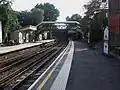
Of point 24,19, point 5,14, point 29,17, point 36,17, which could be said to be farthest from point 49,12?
point 5,14

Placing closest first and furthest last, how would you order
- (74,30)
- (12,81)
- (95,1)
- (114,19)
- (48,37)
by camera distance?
1. (12,81)
2. (114,19)
3. (95,1)
4. (74,30)
5. (48,37)

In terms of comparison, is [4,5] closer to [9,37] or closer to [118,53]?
[9,37]

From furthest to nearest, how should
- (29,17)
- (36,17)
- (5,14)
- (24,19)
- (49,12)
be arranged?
1. (49,12)
2. (24,19)
3. (36,17)
4. (29,17)
5. (5,14)

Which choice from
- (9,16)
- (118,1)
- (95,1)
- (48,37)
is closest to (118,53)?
(118,1)

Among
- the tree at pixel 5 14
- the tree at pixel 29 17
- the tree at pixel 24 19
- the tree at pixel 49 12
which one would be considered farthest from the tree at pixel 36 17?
the tree at pixel 5 14

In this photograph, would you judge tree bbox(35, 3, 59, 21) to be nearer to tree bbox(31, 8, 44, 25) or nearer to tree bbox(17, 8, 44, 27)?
tree bbox(31, 8, 44, 25)

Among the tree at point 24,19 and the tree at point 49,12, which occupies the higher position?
the tree at point 49,12

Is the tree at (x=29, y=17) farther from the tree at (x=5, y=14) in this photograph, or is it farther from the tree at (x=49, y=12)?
the tree at (x=5, y=14)

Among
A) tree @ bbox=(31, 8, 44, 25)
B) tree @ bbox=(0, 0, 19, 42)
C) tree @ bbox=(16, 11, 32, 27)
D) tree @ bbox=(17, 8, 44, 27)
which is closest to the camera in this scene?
tree @ bbox=(0, 0, 19, 42)

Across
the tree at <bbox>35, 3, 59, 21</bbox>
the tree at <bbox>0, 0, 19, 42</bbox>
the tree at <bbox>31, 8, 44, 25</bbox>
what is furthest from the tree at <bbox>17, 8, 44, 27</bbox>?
the tree at <bbox>0, 0, 19, 42</bbox>

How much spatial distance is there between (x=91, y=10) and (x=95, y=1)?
10.4ft

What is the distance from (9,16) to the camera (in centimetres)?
7894

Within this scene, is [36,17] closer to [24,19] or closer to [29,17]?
[29,17]

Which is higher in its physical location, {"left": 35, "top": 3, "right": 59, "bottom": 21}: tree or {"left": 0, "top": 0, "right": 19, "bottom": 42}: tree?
{"left": 35, "top": 3, "right": 59, "bottom": 21}: tree
